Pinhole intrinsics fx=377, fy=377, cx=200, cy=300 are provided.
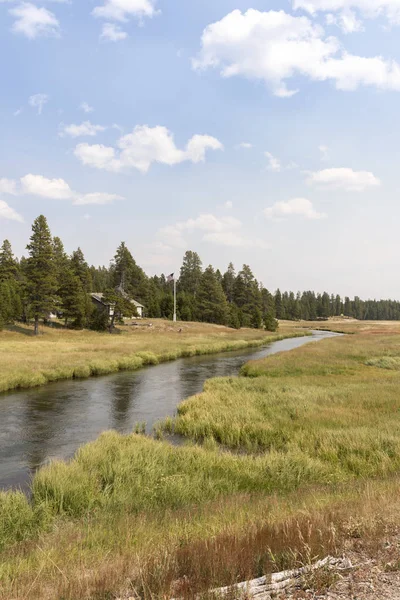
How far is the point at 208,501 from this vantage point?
8.16 m

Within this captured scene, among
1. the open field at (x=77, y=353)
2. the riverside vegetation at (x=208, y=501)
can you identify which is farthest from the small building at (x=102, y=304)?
the riverside vegetation at (x=208, y=501)

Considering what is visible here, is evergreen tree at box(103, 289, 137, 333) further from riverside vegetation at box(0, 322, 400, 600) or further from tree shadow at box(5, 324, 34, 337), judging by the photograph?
riverside vegetation at box(0, 322, 400, 600)

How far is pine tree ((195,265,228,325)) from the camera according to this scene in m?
90.0

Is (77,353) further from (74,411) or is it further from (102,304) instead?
(102,304)

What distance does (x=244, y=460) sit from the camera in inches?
449

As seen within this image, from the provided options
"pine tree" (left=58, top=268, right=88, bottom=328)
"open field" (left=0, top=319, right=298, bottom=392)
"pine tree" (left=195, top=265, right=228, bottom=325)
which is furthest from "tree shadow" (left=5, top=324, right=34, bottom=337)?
"pine tree" (left=195, top=265, right=228, bottom=325)

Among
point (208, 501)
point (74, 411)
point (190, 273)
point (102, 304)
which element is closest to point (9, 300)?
point (102, 304)

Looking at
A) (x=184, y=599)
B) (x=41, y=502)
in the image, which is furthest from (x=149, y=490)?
(x=184, y=599)

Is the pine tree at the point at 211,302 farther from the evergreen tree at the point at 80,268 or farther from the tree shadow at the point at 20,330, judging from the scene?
the tree shadow at the point at 20,330

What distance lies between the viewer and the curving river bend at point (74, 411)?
13125 millimetres

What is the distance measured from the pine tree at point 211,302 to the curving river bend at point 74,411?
2240 inches

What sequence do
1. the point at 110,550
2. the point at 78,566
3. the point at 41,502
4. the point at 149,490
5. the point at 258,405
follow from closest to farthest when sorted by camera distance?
the point at 78,566, the point at 110,550, the point at 41,502, the point at 149,490, the point at 258,405

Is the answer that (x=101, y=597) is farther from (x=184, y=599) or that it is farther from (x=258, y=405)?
(x=258, y=405)

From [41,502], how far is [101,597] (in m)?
5.34
